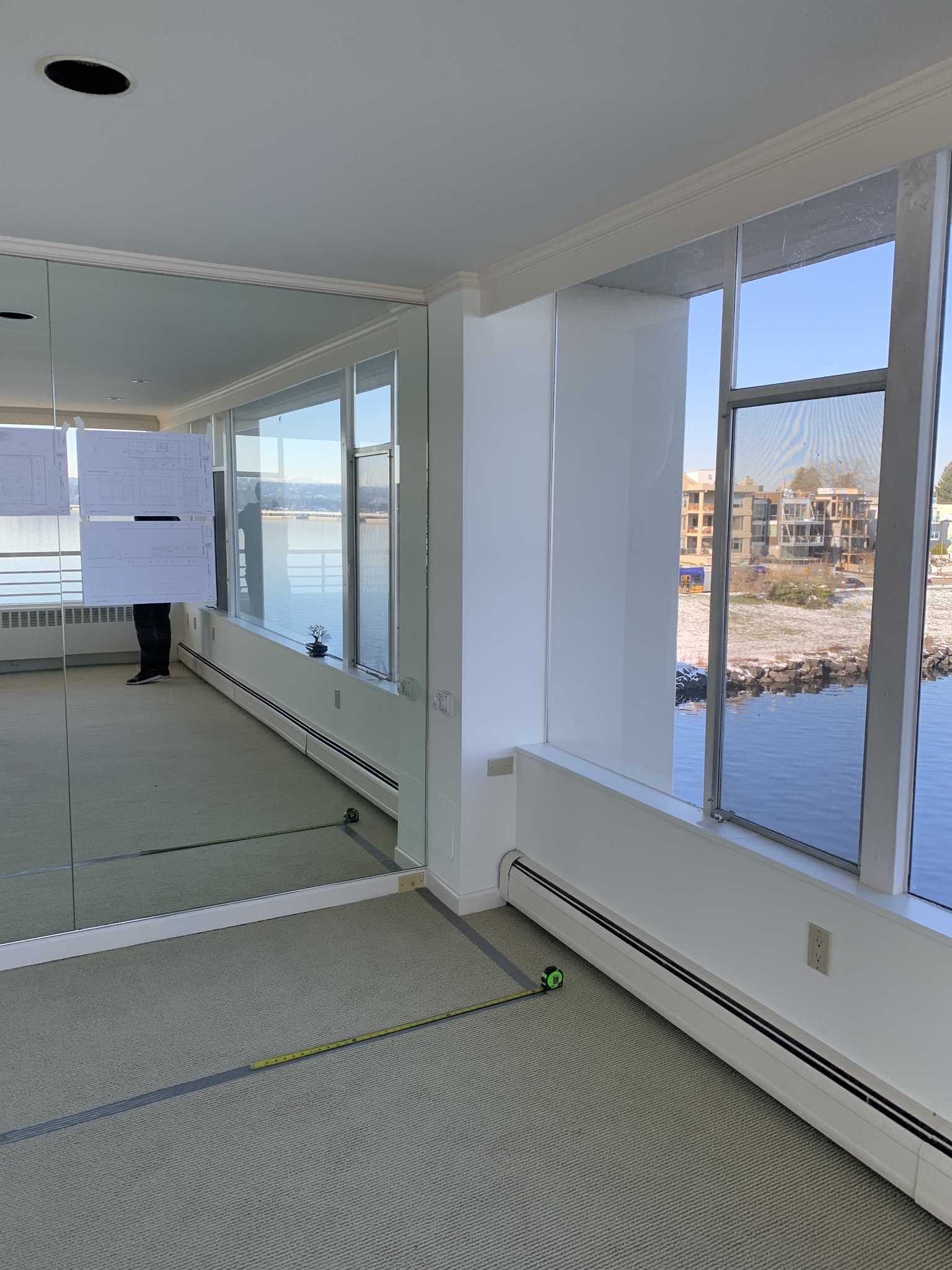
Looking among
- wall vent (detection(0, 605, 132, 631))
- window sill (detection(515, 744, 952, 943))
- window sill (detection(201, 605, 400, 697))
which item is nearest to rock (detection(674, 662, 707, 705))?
window sill (detection(515, 744, 952, 943))

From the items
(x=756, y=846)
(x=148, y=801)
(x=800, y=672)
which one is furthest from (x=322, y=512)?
(x=756, y=846)

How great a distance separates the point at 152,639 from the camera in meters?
3.55

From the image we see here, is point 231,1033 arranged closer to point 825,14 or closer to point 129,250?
point 129,250

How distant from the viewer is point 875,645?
93.3 inches

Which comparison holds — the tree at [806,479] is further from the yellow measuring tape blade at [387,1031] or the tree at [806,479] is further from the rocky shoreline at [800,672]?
the yellow measuring tape blade at [387,1031]

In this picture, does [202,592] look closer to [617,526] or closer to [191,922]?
[191,922]

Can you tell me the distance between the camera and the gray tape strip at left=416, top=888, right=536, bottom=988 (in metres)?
3.31

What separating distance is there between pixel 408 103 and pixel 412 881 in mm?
3070

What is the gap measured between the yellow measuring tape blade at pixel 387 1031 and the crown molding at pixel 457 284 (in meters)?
2.65

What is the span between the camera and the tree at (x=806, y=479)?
8.45ft

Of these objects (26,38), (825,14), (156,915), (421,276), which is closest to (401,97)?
(26,38)

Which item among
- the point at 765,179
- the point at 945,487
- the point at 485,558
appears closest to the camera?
the point at 945,487

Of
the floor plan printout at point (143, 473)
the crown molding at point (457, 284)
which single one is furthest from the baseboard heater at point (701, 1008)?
the crown molding at point (457, 284)

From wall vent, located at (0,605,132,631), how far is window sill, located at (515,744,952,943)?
5.59ft
